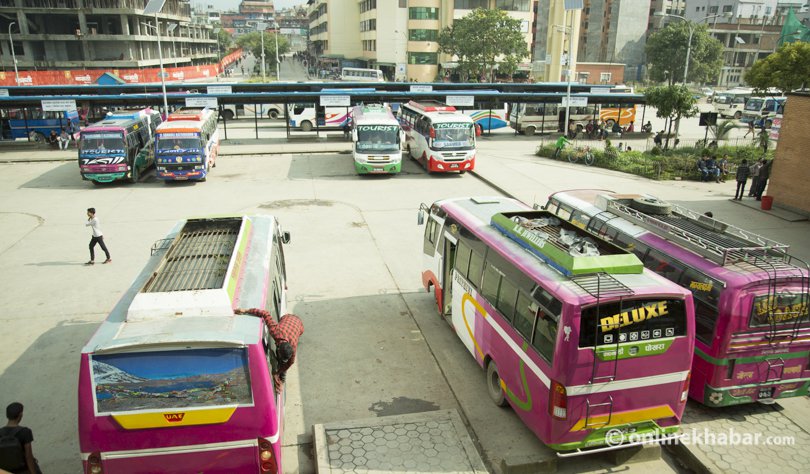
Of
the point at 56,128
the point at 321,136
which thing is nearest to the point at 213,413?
the point at 321,136

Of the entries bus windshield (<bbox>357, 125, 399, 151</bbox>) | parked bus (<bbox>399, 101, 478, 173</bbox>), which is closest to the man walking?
bus windshield (<bbox>357, 125, 399, 151</bbox>)

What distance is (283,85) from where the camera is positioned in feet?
144

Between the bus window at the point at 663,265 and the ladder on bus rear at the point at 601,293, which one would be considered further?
the bus window at the point at 663,265

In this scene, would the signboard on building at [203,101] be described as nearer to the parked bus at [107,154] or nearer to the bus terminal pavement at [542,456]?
the parked bus at [107,154]

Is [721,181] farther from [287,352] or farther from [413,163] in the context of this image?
[287,352]

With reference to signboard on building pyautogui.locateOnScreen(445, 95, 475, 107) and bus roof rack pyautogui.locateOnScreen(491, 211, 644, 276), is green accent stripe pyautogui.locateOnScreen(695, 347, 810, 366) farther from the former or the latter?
signboard on building pyautogui.locateOnScreen(445, 95, 475, 107)

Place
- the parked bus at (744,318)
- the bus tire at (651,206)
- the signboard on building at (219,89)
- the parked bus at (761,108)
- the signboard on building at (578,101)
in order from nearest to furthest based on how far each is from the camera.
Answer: the parked bus at (744,318) → the bus tire at (651,206) → the signboard on building at (578,101) → the signboard on building at (219,89) → the parked bus at (761,108)

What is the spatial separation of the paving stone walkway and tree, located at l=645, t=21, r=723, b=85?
261 ft

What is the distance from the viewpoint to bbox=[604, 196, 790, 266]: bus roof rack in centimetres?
836

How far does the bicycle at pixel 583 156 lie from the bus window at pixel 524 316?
2273 centimetres

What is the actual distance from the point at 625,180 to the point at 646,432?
20.2 meters

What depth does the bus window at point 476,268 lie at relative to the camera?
916 centimetres

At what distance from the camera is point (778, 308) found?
7887mm

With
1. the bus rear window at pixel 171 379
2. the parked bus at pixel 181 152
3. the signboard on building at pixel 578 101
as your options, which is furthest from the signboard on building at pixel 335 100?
the bus rear window at pixel 171 379
